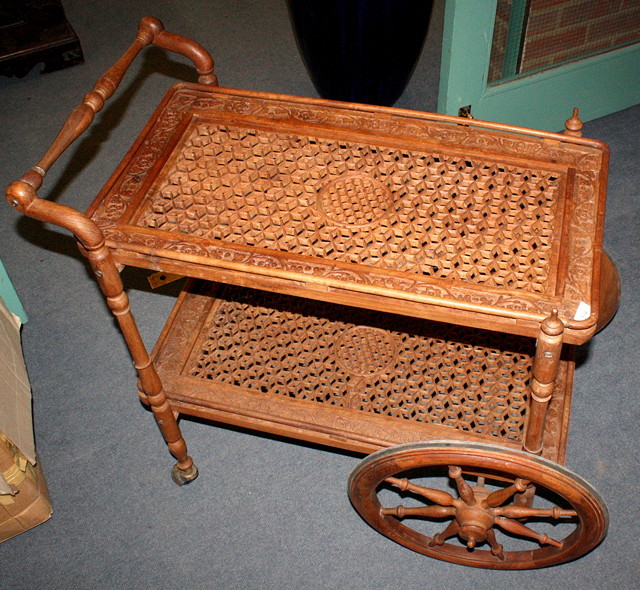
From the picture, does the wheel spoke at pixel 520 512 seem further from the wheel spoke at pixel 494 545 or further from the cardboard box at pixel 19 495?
the cardboard box at pixel 19 495

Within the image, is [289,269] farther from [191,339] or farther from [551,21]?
[551,21]

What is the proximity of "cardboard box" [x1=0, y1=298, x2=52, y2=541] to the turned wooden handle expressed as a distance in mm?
601

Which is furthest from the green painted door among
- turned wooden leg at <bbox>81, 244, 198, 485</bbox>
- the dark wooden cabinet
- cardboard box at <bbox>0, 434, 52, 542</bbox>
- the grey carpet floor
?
cardboard box at <bbox>0, 434, 52, 542</bbox>

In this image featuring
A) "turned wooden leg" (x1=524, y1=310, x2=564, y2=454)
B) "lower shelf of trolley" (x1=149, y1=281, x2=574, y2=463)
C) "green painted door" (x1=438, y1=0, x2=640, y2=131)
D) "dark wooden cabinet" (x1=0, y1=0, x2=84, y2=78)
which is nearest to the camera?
"turned wooden leg" (x1=524, y1=310, x2=564, y2=454)

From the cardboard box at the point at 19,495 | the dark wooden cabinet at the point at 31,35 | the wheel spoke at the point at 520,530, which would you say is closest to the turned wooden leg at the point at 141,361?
the cardboard box at the point at 19,495

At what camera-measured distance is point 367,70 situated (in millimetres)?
2539

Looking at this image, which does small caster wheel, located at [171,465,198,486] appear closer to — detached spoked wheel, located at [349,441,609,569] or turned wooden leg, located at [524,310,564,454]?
detached spoked wheel, located at [349,441,609,569]

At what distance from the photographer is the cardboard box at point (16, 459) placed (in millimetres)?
1715

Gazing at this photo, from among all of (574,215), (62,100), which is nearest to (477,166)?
(574,215)

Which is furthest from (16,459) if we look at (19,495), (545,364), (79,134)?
(545,364)

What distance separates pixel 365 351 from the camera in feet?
6.15

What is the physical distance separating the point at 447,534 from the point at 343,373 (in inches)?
17.0

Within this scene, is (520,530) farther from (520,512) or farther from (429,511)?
(429,511)

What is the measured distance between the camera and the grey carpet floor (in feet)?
5.75
